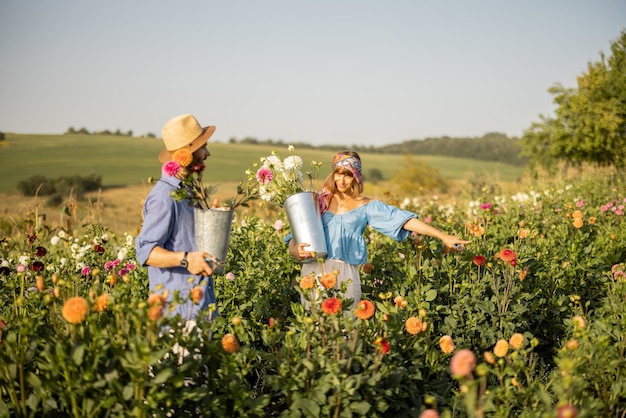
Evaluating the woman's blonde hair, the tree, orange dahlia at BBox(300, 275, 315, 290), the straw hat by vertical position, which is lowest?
orange dahlia at BBox(300, 275, 315, 290)

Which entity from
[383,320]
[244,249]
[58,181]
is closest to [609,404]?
[383,320]

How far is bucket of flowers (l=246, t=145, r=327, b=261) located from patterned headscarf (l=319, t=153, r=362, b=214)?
14cm

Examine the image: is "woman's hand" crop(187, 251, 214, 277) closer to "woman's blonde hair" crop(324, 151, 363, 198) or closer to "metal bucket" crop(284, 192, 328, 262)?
"metal bucket" crop(284, 192, 328, 262)

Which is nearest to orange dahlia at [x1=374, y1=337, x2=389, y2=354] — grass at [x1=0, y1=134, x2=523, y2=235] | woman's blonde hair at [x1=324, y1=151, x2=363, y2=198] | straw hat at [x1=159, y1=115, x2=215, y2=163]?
straw hat at [x1=159, y1=115, x2=215, y2=163]

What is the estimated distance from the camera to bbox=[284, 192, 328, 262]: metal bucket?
299 centimetres

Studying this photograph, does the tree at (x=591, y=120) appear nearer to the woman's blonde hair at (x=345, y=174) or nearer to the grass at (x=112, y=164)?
the grass at (x=112, y=164)

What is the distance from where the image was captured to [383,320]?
8.74ft

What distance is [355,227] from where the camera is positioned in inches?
130

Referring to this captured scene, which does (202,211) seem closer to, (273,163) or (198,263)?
(198,263)

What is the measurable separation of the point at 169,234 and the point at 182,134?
459mm

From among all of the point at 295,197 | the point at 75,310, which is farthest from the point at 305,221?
the point at 75,310

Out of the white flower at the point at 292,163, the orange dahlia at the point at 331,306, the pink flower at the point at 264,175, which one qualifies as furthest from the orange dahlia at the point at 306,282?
the white flower at the point at 292,163

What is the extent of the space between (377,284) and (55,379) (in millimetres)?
2356

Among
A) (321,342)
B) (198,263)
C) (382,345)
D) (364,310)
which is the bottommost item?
(321,342)
